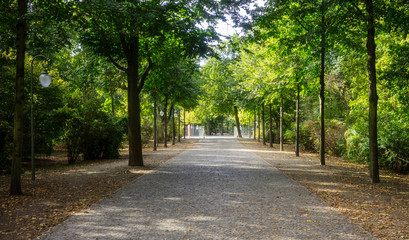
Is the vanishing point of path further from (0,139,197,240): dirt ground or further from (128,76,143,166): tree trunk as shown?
(128,76,143,166): tree trunk

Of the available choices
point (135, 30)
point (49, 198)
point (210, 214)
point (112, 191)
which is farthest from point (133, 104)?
point (210, 214)

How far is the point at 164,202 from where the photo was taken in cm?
673

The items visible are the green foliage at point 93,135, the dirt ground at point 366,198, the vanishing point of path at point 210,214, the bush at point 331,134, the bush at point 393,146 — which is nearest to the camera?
the vanishing point of path at point 210,214

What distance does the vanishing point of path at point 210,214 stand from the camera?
4.75m

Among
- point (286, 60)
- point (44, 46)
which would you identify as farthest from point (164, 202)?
point (286, 60)

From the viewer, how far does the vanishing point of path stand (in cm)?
475

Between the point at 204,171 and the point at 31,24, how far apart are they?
7220 millimetres

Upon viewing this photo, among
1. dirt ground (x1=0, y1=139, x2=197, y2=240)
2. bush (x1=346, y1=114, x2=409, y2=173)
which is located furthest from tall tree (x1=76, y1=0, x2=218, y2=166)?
bush (x1=346, y1=114, x2=409, y2=173)

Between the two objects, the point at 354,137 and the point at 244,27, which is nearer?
the point at 244,27

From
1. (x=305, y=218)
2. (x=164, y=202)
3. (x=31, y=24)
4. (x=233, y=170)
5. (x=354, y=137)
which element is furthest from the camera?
(x=354, y=137)

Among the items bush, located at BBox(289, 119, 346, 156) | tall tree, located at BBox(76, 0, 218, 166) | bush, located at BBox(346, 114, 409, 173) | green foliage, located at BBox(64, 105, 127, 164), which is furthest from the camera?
bush, located at BBox(289, 119, 346, 156)

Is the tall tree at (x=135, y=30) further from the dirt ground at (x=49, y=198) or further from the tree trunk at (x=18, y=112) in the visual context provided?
the dirt ground at (x=49, y=198)

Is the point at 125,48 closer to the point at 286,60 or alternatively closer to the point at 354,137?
the point at 286,60

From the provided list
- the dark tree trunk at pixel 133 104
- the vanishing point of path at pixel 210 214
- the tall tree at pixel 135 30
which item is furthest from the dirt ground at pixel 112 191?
the tall tree at pixel 135 30
